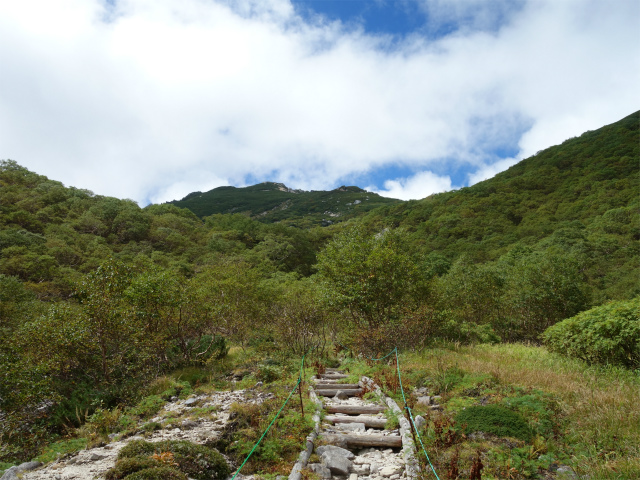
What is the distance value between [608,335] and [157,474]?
426 inches

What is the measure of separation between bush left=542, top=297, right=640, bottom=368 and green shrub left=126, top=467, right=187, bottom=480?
1018 cm

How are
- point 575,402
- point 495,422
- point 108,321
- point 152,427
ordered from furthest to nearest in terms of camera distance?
point 108,321 → point 152,427 → point 575,402 → point 495,422

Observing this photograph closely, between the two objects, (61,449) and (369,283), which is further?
(369,283)

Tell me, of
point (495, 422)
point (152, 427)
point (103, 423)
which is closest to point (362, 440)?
point (495, 422)

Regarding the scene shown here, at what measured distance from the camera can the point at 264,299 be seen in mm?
25438

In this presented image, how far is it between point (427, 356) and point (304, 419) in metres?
6.53

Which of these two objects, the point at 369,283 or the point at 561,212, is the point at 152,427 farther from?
the point at 561,212

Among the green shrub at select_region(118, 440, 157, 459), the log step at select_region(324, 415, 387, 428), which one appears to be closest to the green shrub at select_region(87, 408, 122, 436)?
the green shrub at select_region(118, 440, 157, 459)

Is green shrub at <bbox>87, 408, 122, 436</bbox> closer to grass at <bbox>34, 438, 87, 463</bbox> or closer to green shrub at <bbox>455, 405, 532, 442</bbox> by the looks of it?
grass at <bbox>34, 438, 87, 463</bbox>

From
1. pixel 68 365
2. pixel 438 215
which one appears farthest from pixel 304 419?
pixel 438 215

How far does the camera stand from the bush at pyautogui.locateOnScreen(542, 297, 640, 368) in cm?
879

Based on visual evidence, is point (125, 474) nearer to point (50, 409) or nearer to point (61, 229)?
point (50, 409)

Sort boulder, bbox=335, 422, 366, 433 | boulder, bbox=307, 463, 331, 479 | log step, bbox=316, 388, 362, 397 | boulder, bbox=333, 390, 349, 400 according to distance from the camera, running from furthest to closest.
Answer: log step, bbox=316, 388, 362, 397 < boulder, bbox=333, 390, 349, 400 < boulder, bbox=335, 422, 366, 433 < boulder, bbox=307, 463, 331, 479

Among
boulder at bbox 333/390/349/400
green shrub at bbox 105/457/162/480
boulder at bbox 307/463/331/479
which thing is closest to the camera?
green shrub at bbox 105/457/162/480
